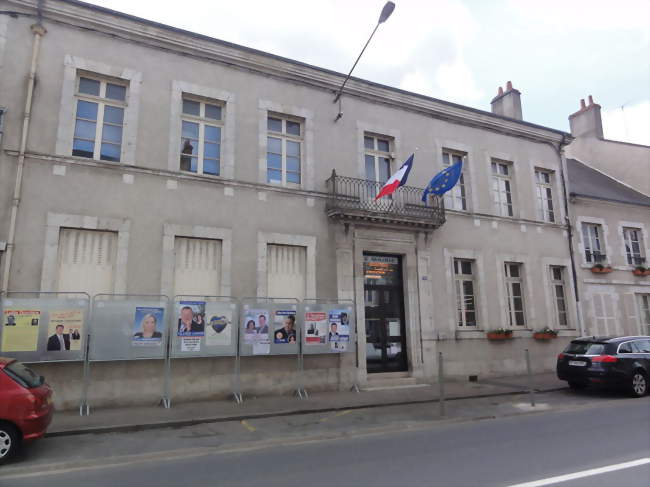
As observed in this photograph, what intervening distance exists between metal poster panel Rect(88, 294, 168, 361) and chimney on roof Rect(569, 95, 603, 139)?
2165 cm

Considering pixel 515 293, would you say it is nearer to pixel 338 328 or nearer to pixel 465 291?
pixel 465 291

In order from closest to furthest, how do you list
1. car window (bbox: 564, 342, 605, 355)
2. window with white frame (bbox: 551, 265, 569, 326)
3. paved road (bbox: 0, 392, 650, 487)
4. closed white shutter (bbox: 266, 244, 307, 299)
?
1. paved road (bbox: 0, 392, 650, 487)
2. car window (bbox: 564, 342, 605, 355)
3. closed white shutter (bbox: 266, 244, 307, 299)
4. window with white frame (bbox: 551, 265, 569, 326)

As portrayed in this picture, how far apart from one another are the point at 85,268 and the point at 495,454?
334 inches

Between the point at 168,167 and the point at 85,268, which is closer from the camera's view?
the point at 85,268

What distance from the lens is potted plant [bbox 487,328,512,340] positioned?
45.0 ft

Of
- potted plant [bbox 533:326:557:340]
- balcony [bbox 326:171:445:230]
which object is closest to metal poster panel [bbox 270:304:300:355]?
balcony [bbox 326:171:445:230]

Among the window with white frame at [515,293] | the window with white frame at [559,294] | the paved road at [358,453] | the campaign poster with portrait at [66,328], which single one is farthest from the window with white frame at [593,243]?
the campaign poster with portrait at [66,328]

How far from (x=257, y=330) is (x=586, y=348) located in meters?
8.11

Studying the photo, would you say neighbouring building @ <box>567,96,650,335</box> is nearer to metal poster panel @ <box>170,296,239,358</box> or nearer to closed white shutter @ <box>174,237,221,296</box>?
metal poster panel @ <box>170,296,239,358</box>

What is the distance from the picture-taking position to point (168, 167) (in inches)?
414

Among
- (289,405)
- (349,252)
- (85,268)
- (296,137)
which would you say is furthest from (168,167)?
(289,405)

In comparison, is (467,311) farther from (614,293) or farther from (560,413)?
(614,293)

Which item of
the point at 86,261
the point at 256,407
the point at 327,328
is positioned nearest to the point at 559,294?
the point at 327,328

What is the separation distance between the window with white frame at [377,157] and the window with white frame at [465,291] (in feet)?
11.9
